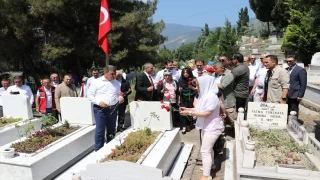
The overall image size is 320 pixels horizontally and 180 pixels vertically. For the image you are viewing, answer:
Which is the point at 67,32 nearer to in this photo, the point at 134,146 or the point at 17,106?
the point at 17,106

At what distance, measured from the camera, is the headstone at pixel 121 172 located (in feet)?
9.77

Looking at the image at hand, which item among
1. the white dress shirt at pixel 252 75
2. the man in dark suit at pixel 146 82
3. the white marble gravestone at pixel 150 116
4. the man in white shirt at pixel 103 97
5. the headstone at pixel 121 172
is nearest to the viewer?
the headstone at pixel 121 172

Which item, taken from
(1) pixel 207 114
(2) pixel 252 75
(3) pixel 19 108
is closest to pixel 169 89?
(1) pixel 207 114

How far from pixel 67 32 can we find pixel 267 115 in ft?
34.6

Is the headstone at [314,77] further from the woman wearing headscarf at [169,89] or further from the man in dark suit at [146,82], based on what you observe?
the man in dark suit at [146,82]

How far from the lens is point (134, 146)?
435 cm

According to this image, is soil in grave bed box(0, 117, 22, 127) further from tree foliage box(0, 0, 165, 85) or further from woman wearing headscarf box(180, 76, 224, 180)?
tree foliage box(0, 0, 165, 85)

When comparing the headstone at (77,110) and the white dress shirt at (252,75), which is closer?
the headstone at (77,110)

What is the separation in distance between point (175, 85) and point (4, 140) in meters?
3.67

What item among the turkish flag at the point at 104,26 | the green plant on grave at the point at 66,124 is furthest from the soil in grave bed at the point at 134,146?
the turkish flag at the point at 104,26

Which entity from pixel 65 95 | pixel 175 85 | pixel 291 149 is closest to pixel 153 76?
pixel 175 85

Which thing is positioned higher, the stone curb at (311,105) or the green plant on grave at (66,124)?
the green plant on grave at (66,124)

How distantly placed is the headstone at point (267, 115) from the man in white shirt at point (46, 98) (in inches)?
167

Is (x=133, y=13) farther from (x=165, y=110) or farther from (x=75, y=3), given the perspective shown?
(x=165, y=110)
